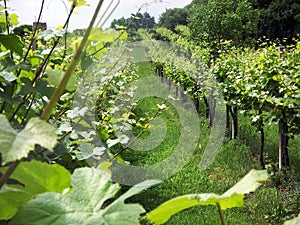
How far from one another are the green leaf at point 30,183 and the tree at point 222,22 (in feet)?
54.7

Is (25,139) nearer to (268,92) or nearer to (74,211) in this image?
(74,211)

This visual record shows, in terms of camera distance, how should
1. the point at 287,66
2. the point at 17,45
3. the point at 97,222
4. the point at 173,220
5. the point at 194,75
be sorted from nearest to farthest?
the point at 97,222, the point at 17,45, the point at 173,220, the point at 287,66, the point at 194,75

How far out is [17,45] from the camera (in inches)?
25.6

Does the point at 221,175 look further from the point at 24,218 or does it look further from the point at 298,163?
the point at 24,218

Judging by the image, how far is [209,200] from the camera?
0.29 metres

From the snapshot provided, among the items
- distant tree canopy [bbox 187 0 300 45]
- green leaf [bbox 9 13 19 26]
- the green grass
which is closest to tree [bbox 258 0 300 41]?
distant tree canopy [bbox 187 0 300 45]

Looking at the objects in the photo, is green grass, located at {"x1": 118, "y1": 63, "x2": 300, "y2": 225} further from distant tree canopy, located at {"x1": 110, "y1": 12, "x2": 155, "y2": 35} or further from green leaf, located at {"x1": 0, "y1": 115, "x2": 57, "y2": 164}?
green leaf, located at {"x1": 0, "y1": 115, "x2": 57, "y2": 164}

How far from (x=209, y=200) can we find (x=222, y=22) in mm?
17419

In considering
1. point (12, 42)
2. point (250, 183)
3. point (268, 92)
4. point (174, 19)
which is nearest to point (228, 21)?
point (268, 92)

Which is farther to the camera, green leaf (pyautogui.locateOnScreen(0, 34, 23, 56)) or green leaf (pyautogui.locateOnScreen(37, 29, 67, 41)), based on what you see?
green leaf (pyautogui.locateOnScreen(37, 29, 67, 41))

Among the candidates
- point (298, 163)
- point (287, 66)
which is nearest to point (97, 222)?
point (287, 66)

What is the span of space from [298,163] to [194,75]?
11.8 ft

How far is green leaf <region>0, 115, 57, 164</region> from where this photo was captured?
0.22 meters

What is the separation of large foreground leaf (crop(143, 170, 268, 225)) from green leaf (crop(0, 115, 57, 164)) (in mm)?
96
